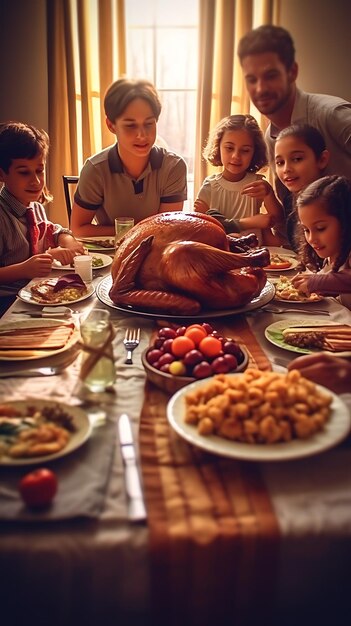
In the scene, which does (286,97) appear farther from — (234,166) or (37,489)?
(37,489)

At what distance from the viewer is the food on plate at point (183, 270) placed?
1.21 meters

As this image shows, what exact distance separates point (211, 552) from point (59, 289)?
990mm

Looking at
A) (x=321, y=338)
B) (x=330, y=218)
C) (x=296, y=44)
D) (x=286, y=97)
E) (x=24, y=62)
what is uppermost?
(x=296, y=44)

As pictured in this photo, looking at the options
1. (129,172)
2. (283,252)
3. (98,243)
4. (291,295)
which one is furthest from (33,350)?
(129,172)

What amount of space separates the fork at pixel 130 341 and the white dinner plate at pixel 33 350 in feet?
0.34

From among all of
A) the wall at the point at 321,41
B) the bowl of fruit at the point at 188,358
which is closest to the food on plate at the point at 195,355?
the bowl of fruit at the point at 188,358

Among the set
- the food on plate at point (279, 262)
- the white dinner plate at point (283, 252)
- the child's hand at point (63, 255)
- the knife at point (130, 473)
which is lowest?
the white dinner plate at point (283, 252)

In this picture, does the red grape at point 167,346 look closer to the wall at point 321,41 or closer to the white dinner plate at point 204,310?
the white dinner plate at point 204,310

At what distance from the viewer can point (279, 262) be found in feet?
5.76

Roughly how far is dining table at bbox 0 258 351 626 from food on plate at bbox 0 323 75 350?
41 centimetres

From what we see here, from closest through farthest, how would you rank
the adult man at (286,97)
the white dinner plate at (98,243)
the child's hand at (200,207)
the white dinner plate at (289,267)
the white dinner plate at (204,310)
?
the white dinner plate at (204,310) < the white dinner plate at (289,267) < the white dinner plate at (98,243) < the adult man at (286,97) < the child's hand at (200,207)

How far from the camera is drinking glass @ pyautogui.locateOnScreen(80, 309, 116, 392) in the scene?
880 millimetres

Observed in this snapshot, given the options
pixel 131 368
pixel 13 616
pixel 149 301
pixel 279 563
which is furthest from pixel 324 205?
pixel 13 616

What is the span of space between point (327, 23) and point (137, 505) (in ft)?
11.1
